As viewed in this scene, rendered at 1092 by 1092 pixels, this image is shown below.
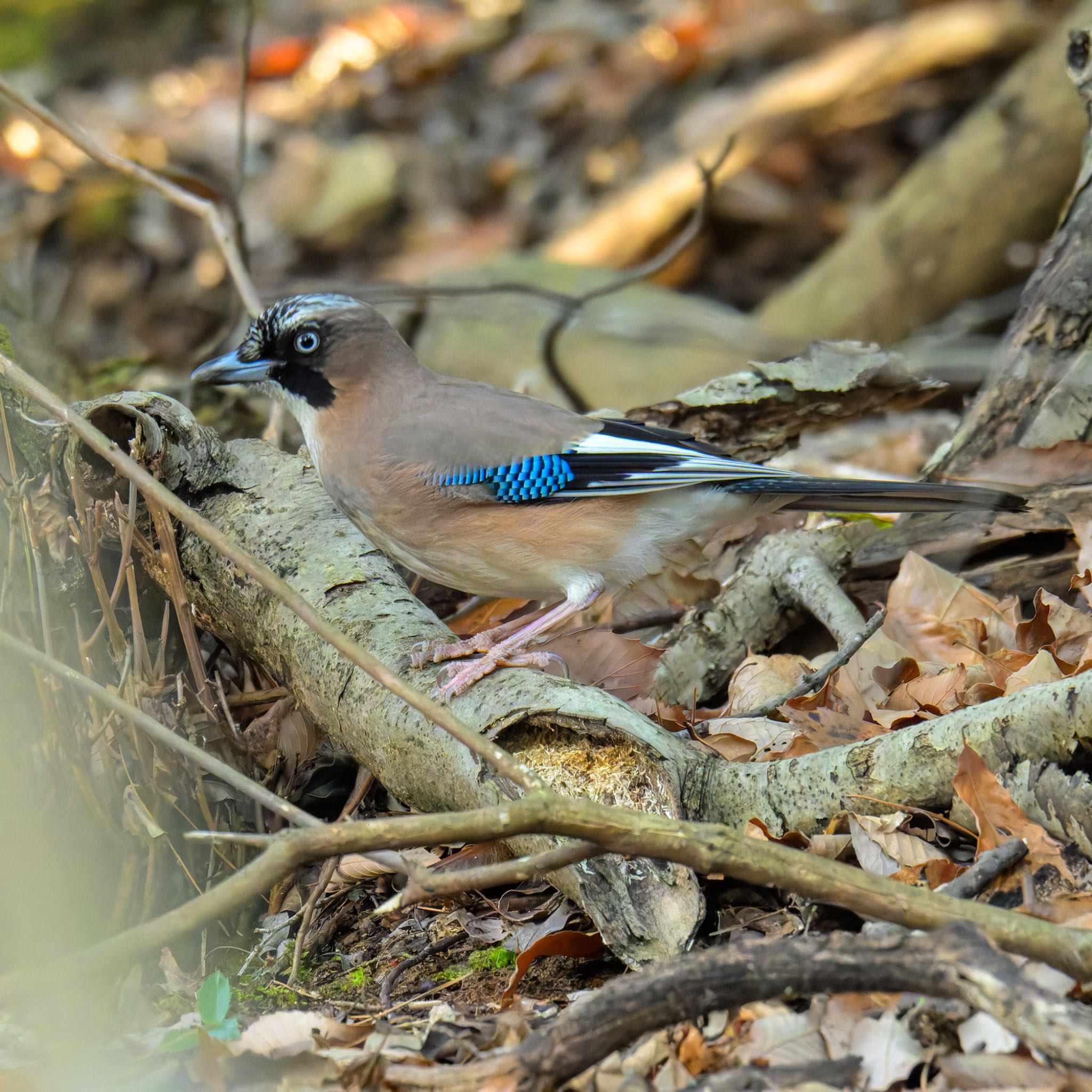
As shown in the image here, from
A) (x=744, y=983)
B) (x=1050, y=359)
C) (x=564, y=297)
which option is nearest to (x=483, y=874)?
(x=744, y=983)

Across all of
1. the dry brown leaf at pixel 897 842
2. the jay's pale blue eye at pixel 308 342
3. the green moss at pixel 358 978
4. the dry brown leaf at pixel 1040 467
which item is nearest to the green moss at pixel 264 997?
the green moss at pixel 358 978

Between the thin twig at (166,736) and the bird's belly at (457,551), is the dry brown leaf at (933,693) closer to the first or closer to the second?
the bird's belly at (457,551)

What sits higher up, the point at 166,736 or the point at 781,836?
the point at 166,736

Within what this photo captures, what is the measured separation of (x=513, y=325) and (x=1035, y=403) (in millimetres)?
4597

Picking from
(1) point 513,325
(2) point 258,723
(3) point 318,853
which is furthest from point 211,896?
(1) point 513,325

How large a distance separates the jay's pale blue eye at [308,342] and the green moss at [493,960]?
208 centimetres

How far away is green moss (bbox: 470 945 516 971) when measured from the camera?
3.14m

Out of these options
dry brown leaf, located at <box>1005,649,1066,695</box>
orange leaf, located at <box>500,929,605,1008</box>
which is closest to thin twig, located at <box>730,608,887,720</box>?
dry brown leaf, located at <box>1005,649,1066,695</box>

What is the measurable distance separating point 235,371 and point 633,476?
140 cm

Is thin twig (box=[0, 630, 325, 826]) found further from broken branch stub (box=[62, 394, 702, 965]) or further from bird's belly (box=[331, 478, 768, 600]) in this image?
bird's belly (box=[331, 478, 768, 600])

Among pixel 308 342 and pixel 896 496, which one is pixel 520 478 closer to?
pixel 308 342

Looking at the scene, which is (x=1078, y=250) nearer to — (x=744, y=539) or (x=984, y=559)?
(x=984, y=559)

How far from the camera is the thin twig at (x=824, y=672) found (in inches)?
148

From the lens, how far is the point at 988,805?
282 cm
